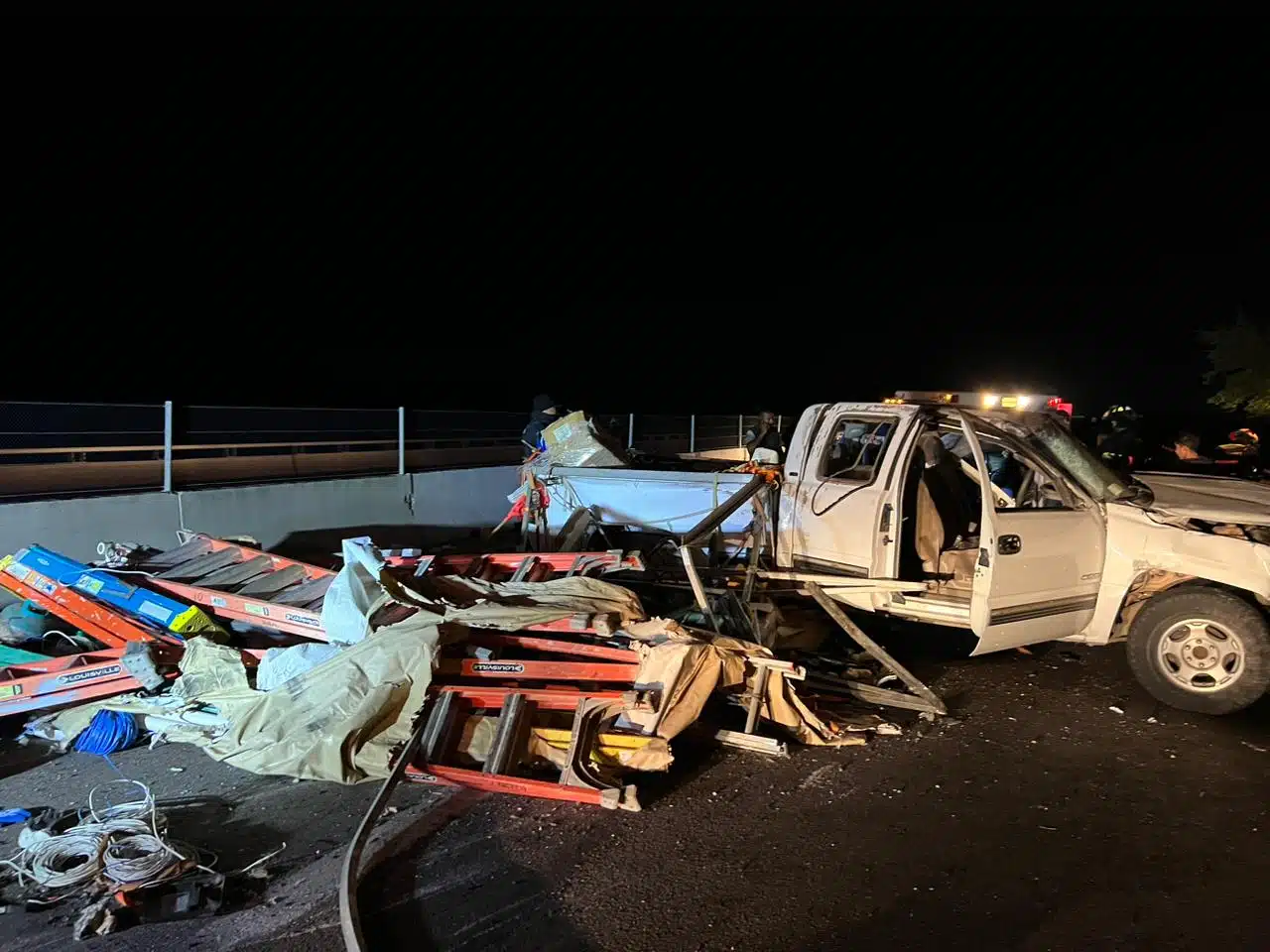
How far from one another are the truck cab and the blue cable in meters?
4.65

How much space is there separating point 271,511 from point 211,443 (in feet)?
4.23

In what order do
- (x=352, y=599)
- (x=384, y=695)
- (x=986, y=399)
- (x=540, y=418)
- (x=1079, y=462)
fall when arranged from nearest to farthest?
(x=384, y=695) < (x=352, y=599) < (x=1079, y=462) < (x=986, y=399) < (x=540, y=418)

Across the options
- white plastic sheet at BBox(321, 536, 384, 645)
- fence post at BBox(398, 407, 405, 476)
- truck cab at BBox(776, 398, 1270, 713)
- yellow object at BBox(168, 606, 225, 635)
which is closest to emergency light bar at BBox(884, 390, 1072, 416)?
truck cab at BBox(776, 398, 1270, 713)

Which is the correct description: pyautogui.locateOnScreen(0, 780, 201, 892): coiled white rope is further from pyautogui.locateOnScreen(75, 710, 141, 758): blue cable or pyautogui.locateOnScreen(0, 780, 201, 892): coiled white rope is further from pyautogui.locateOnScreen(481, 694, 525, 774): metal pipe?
pyautogui.locateOnScreen(481, 694, 525, 774): metal pipe

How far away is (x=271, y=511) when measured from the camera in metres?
9.52

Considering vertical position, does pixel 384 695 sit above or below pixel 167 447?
below

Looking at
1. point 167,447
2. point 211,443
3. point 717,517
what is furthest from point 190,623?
point 211,443

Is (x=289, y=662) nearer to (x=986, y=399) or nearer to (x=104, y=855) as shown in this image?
(x=104, y=855)

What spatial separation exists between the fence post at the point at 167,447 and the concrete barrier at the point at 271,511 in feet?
0.81

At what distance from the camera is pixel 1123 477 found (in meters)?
6.27

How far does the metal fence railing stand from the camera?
856 centimetres

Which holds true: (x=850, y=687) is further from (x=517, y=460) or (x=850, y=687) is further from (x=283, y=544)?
(x=517, y=460)

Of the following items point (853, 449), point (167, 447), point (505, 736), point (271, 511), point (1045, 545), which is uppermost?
point (853, 449)

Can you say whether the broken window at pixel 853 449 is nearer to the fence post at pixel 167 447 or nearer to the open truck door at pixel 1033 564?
the open truck door at pixel 1033 564
